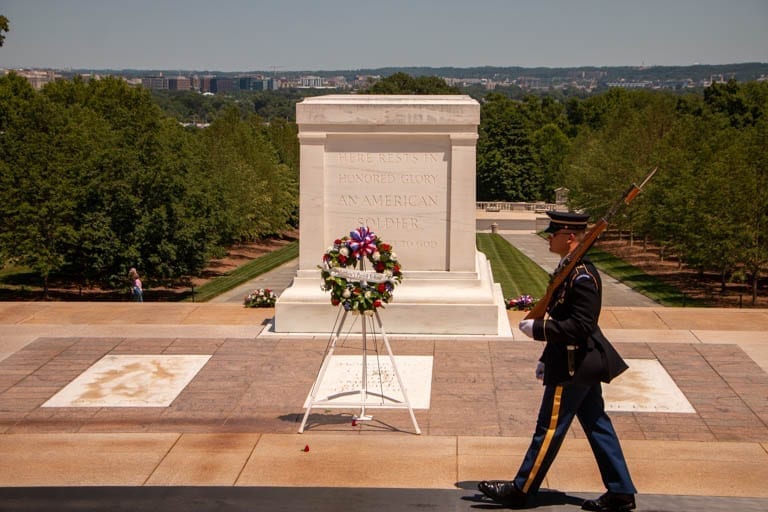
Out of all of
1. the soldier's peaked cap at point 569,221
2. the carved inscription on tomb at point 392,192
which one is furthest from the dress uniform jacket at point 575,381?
the carved inscription on tomb at point 392,192

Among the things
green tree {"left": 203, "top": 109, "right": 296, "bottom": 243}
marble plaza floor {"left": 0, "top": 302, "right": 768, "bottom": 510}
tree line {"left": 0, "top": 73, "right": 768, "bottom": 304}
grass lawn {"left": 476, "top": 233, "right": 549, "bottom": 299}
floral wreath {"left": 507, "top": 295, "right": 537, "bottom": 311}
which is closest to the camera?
marble plaza floor {"left": 0, "top": 302, "right": 768, "bottom": 510}

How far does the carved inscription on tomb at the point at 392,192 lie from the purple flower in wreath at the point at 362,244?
13.8ft

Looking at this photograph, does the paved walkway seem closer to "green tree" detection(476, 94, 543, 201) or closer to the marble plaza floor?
the marble plaza floor

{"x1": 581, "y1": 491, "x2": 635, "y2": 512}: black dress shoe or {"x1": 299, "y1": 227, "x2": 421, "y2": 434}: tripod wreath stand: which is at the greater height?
{"x1": 299, "y1": 227, "x2": 421, "y2": 434}: tripod wreath stand

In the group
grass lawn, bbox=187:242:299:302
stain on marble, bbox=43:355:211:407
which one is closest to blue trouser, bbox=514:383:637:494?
stain on marble, bbox=43:355:211:407

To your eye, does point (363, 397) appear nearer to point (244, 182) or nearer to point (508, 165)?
point (244, 182)

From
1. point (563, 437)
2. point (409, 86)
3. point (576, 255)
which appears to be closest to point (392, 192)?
point (576, 255)

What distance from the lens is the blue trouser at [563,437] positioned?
7.70 metres

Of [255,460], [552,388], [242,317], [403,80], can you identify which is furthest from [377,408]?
[403,80]

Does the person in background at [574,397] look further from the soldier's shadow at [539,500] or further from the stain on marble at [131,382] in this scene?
the stain on marble at [131,382]

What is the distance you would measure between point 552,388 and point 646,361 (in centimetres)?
559

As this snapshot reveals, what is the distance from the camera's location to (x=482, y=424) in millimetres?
10695

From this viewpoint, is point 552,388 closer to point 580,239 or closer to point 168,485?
point 580,239

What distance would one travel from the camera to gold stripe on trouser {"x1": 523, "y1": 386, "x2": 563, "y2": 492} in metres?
7.70
